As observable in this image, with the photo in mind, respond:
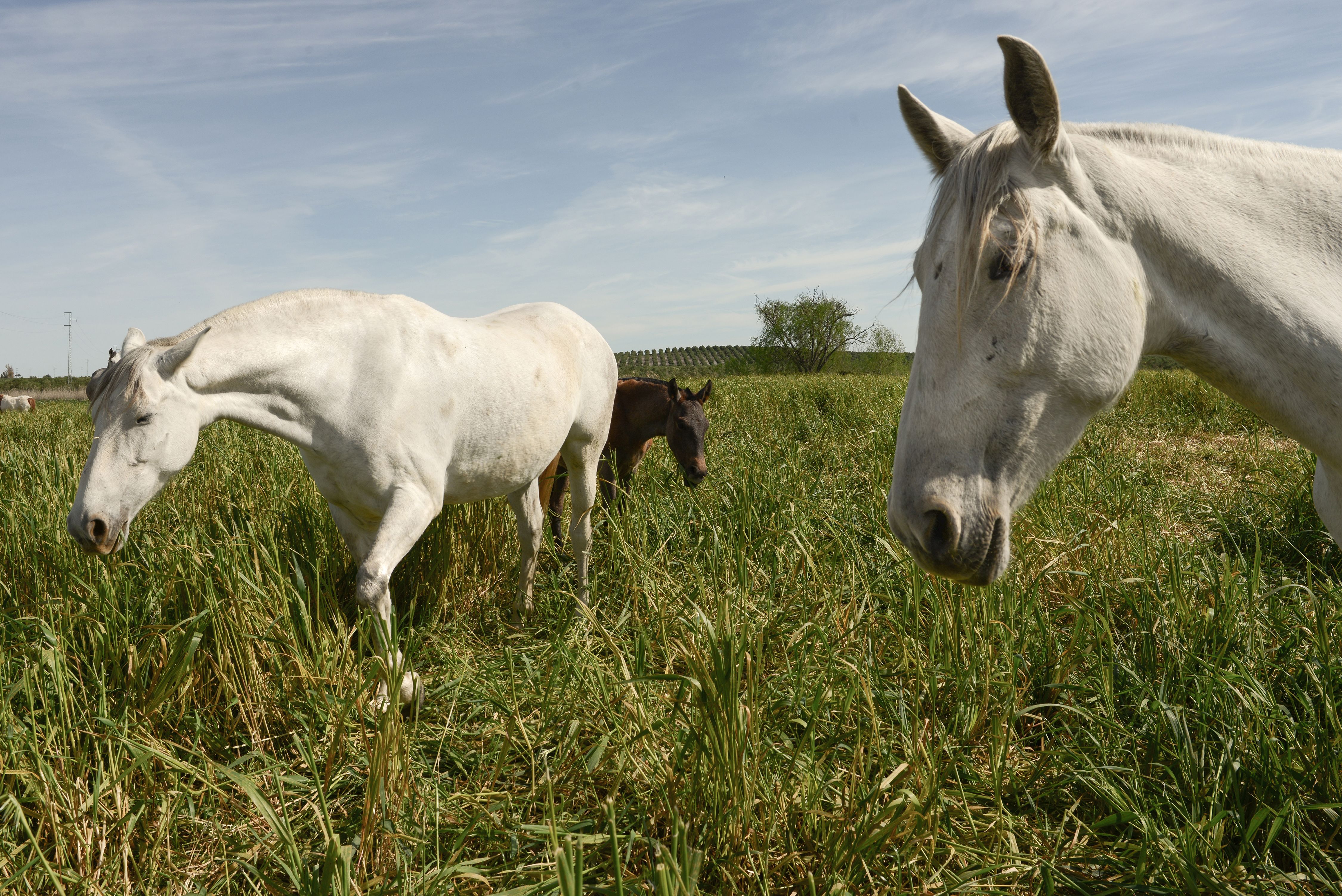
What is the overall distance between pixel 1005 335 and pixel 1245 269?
0.52 m

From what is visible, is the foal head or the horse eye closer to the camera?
the horse eye

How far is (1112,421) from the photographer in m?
8.14

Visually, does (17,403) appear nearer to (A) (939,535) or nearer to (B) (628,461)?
(B) (628,461)

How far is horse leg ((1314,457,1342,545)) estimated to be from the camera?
61.7 inches

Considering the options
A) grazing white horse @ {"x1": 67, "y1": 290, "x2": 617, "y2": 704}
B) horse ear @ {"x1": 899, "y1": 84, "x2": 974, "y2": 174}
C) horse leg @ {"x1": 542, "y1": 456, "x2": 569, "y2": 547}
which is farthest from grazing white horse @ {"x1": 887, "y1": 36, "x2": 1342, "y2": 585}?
horse leg @ {"x1": 542, "y1": 456, "x2": 569, "y2": 547}

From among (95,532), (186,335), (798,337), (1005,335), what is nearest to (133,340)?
(186,335)

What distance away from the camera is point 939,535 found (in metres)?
1.32

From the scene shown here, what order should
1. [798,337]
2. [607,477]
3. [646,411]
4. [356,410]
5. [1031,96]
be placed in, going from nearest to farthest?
[1031,96] < [356,410] < [646,411] < [607,477] < [798,337]

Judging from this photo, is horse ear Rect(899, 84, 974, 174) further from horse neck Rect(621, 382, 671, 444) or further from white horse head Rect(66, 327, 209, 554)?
horse neck Rect(621, 382, 671, 444)

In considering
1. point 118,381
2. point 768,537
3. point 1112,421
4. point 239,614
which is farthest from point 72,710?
point 1112,421

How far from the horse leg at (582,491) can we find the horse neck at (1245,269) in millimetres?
3484

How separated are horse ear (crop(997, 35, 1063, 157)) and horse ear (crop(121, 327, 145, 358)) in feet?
10.5

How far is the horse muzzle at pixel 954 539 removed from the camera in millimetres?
1297

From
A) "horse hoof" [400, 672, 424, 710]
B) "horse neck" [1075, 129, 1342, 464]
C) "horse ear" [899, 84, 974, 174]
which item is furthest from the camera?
"horse hoof" [400, 672, 424, 710]
